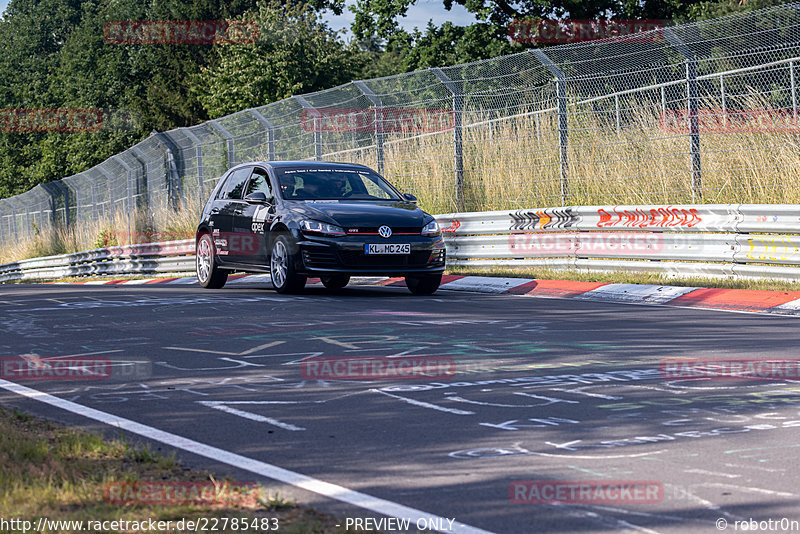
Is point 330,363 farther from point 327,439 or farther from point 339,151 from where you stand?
point 339,151

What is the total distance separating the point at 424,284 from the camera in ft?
44.9

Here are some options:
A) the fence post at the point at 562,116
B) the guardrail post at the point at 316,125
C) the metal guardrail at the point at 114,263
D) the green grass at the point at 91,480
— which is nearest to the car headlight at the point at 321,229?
the fence post at the point at 562,116

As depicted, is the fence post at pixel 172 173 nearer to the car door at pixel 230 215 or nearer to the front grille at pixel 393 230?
the car door at pixel 230 215

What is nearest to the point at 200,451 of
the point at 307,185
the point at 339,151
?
the point at 307,185

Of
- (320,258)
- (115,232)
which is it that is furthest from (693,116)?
(115,232)

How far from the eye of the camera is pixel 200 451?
4887mm

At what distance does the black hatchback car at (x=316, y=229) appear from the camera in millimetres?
12633

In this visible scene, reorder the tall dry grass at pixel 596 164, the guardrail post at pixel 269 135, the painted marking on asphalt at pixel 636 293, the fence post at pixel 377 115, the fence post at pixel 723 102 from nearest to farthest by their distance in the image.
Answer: the painted marking on asphalt at pixel 636 293, the tall dry grass at pixel 596 164, the fence post at pixel 723 102, the fence post at pixel 377 115, the guardrail post at pixel 269 135

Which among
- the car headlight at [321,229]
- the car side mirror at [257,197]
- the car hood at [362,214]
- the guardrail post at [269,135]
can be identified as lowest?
the car headlight at [321,229]

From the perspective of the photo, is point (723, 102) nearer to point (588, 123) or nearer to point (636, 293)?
point (588, 123)

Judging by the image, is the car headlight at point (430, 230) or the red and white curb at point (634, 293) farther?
the car headlight at point (430, 230)

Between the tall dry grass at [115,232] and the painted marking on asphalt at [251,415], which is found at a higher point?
the tall dry grass at [115,232]

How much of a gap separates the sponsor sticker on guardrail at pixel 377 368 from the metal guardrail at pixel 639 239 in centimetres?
582

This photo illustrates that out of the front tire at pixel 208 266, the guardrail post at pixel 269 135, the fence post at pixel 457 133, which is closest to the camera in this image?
the front tire at pixel 208 266
